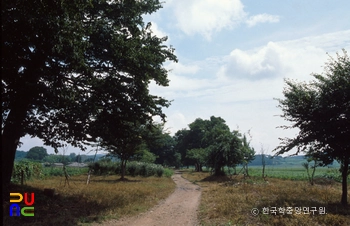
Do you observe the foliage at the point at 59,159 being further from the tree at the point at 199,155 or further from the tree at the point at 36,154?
the tree at the point at 199,155

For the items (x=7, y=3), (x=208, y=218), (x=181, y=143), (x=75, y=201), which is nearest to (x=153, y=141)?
(x=75, y=201)

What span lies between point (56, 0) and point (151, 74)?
7917mm

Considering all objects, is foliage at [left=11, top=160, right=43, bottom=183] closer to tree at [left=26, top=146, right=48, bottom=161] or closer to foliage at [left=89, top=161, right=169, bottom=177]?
foliage at [left=89, top=161, right=169, bottom=177]

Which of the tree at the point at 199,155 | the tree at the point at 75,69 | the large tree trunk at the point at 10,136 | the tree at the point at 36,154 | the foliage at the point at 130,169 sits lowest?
the tree at the point at 36,154

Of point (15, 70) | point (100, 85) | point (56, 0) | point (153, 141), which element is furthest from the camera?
point (153, 141)

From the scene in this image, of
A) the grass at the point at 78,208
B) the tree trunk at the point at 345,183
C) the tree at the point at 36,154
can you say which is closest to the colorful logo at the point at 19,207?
the grass at the point at 78,208

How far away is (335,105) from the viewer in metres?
14.7

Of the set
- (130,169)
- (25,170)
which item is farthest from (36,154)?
(25,170)

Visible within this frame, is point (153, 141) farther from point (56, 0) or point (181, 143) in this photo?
point (181, 143)

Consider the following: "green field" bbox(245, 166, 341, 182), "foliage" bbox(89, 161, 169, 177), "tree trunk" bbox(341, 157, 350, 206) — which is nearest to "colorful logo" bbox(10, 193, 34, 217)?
"tree trunk" bbox(341, 157, 350, 206)

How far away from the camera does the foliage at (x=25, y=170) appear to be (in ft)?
80.5

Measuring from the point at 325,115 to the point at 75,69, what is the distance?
47.5 ft

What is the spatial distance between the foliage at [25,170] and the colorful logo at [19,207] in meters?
10.3

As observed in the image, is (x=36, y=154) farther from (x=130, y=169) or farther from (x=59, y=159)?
(x=130, y=169)
